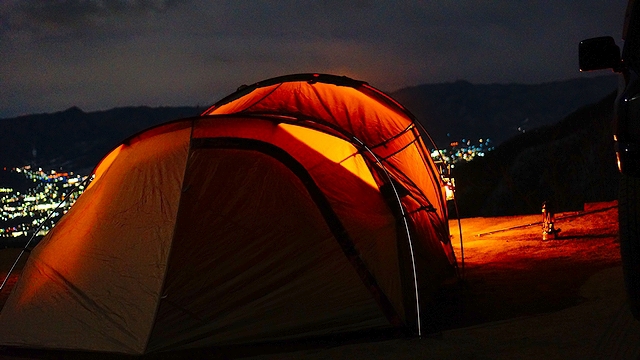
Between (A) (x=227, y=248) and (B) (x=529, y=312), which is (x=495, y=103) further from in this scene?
(A) (x=227, y=248)

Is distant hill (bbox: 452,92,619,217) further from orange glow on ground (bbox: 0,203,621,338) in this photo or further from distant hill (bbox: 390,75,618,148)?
distant hill (bbox: 390,75,618,148)

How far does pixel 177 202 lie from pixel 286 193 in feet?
3.53

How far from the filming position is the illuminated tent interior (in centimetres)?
600

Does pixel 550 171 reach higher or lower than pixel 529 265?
higher

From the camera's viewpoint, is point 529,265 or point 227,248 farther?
point 529,265

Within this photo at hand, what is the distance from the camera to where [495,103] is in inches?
4237

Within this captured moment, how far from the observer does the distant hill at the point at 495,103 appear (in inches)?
3551

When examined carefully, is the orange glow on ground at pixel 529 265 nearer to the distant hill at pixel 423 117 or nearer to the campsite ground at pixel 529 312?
the campsite ground at pixel 529 312

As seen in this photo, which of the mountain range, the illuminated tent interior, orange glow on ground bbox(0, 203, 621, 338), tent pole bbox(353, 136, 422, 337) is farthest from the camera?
the mountain range

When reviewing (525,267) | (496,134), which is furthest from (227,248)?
(496,134)

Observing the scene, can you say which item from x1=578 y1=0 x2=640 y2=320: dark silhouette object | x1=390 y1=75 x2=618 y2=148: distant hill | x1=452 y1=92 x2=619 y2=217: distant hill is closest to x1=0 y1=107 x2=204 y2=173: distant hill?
x1=390 y1=75 x2=618 y2=148: distant hill

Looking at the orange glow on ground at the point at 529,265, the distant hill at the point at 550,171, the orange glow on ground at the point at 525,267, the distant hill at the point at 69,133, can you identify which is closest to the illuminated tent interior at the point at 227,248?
the orange glow on ground at the point at 525,267

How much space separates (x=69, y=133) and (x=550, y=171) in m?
112

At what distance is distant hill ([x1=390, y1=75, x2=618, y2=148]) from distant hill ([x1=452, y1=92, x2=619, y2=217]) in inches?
1764
